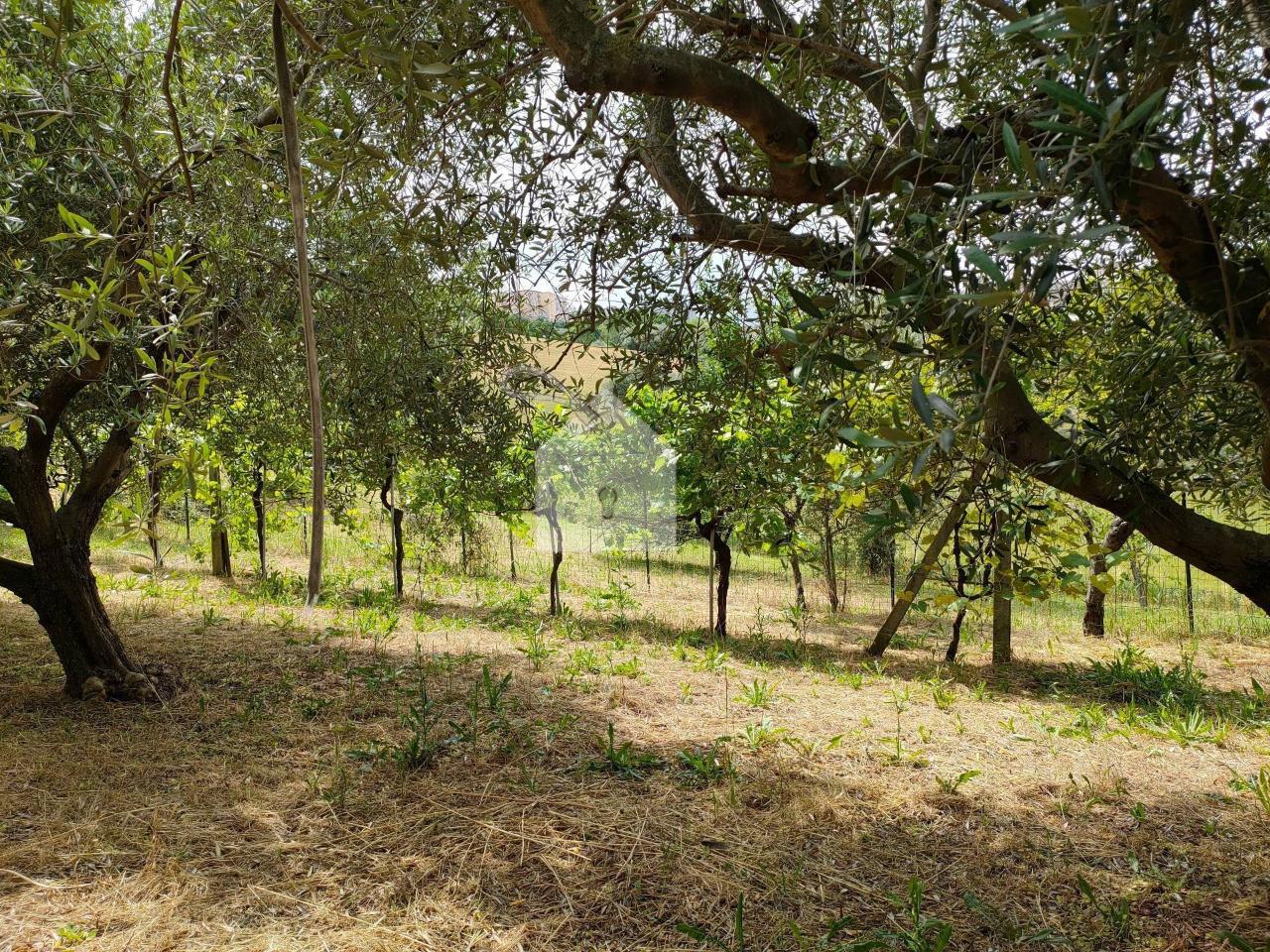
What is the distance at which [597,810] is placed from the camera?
3416 mm

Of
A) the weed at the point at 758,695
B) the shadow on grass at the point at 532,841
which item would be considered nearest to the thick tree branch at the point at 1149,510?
the shadow on grass at the point at 532,841

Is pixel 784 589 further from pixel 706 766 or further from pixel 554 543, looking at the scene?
pixel 706 766

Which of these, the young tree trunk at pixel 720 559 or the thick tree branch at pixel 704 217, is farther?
the young tree trunk at pixel 720 559

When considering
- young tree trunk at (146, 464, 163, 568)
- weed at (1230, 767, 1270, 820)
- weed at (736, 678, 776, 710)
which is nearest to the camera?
young tree trunk at (146, 464, 163, 568)

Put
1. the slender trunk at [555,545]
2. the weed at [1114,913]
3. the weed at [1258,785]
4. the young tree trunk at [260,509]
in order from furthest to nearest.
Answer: the young tree trunk at [260,509], the slender trunk at [555,545], the weed at [1258,785], the weed at [1114,913]

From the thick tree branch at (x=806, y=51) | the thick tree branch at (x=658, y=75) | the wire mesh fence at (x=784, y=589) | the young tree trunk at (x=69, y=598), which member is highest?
Answer: the thick tree branch at (x=806, y=51)

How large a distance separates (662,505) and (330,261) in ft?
22.3

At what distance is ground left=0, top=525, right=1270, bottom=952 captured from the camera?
8.58ft

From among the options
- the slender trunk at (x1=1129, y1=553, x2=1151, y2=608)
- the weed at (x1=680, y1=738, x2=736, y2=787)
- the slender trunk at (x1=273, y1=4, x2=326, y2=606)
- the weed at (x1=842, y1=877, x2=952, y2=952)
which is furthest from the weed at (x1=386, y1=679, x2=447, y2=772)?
the slender trunk at (x1=1129, y1=553, x2=1151, y2=608)

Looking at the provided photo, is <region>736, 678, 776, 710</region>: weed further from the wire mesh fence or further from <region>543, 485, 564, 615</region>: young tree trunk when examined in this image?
<region>543, 485, 564, 615</region>: young tree trunk

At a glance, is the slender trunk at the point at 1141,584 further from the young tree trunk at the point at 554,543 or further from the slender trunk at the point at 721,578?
the young tree trunk at the point at 554,543

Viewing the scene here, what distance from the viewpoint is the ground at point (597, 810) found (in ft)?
8.58

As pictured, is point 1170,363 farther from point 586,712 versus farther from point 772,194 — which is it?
point 586,712

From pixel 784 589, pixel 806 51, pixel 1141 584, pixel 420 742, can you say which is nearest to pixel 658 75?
pixel 806 51
